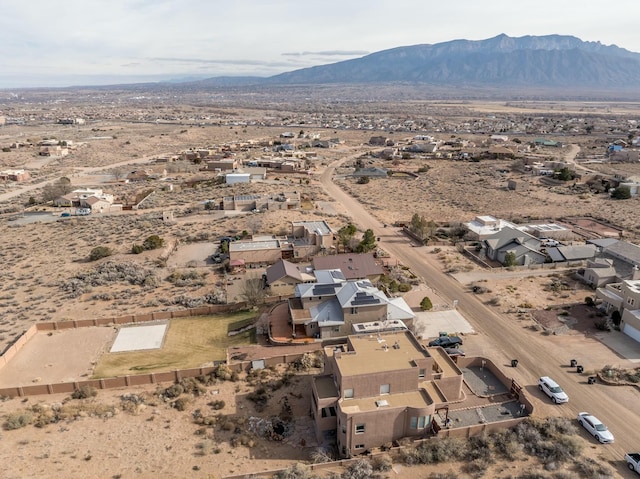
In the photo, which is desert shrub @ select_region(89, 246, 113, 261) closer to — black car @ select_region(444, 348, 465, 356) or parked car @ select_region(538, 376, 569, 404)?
black car @ select_region(444, 348, 465, 356)

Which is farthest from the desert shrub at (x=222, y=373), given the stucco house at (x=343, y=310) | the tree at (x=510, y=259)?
the tree at (x=510, y=259)

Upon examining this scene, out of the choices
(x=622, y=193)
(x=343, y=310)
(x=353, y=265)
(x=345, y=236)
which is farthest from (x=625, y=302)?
(x=622, y=193)

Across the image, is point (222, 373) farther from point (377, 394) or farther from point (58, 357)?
point (58, 357)

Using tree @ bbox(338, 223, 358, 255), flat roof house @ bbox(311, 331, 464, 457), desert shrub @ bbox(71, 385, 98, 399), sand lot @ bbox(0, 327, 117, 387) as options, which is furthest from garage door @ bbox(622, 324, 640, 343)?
sand lot @ bbox(0, 327, 117, 387)

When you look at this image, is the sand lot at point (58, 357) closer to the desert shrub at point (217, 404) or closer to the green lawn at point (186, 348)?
the green lawn at point (186, 348)

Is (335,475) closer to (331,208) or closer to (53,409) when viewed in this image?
(53,409)

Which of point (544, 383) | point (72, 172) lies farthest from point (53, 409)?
point (72, 172)
